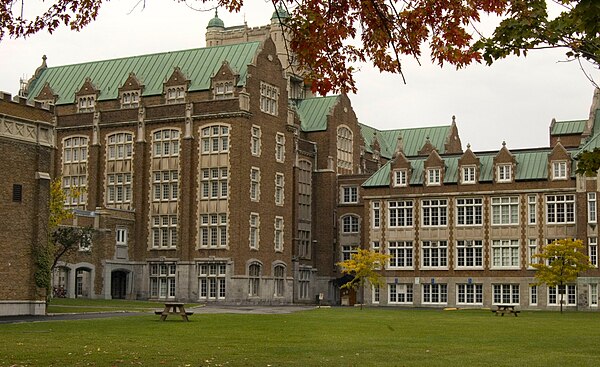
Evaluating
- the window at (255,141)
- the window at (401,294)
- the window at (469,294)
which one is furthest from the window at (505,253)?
the window at (255,141)

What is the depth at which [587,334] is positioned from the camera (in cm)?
3366

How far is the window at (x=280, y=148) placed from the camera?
79.3 metres

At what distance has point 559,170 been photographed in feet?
239

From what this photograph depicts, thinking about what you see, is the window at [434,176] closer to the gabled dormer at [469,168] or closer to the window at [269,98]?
the gabled dormer at [469,168]

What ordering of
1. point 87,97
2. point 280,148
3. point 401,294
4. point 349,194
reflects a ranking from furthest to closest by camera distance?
point 349,194 < point 87,97 < point 280,148 < point 401,294

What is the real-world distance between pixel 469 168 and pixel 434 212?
472 cm

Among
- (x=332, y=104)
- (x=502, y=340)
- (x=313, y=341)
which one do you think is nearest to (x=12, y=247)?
(x=313, y=341)

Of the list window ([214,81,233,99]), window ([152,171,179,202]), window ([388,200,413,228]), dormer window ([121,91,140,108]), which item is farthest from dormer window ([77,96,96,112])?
window ([388,200,413,228])

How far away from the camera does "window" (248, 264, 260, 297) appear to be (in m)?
74.8

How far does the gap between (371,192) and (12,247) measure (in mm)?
42054

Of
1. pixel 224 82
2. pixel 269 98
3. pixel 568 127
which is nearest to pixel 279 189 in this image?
pixel 269 98

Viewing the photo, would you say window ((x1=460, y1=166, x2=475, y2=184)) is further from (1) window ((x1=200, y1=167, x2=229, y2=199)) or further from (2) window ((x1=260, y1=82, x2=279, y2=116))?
(1) window ((x1=200, y1=167, x2=229, y2=199))

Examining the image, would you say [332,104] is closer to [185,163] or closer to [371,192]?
[371,192]

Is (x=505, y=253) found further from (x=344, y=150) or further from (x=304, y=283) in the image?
(x=344, y=150)
